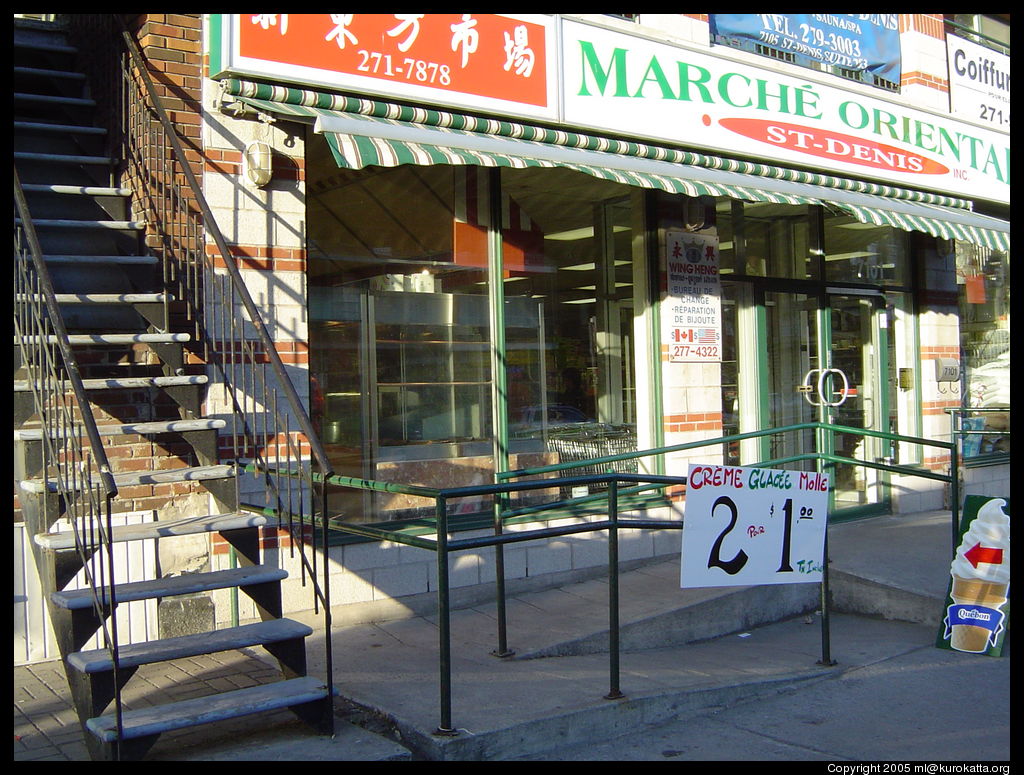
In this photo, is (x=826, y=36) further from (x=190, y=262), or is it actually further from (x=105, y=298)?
(x=105, y=298)

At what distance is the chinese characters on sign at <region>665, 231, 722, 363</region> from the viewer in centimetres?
830

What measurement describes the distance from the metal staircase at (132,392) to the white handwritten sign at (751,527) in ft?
5.94

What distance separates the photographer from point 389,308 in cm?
713

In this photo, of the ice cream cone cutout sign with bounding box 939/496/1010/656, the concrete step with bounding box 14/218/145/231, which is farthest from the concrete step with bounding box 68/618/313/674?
the ice cream cone cutout sign with bounding box 939/496/1010/656

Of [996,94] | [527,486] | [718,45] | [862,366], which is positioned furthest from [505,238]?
[996,94]

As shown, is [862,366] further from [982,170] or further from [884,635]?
[884,635]

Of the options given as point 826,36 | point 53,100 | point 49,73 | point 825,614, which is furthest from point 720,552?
point 826,36

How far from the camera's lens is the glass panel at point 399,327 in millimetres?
6848

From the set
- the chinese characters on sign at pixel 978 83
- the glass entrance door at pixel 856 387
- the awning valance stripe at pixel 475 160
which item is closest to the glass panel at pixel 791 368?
the glass entrance door at pixel 856 387

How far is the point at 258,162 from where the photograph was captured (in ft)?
20.5

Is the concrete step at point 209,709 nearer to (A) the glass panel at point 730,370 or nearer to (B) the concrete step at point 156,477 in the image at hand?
(B) the concrete step at point 156,477

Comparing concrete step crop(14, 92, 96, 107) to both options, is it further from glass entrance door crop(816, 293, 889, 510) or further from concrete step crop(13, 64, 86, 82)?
glass entrance door crop(816, 293, 889, 510)

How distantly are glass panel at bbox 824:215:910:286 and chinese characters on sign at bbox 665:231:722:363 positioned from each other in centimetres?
198

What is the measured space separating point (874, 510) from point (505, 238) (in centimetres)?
482
